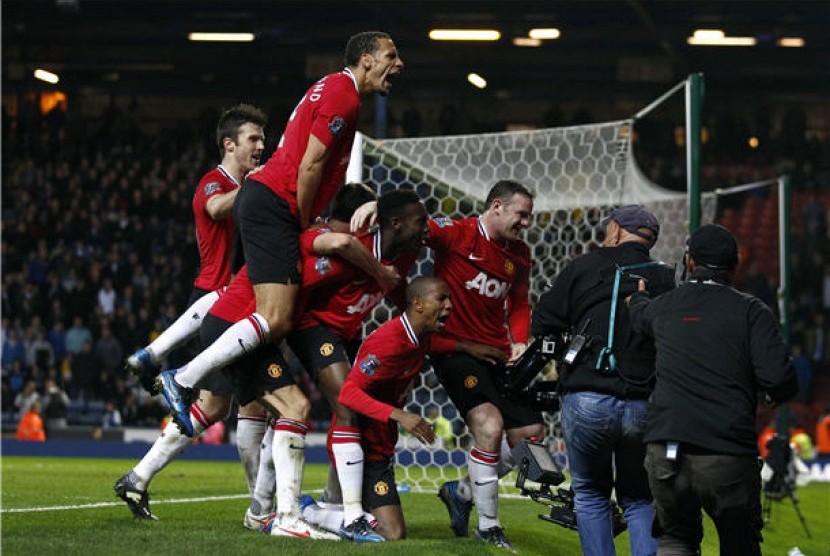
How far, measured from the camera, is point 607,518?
7.47 meters

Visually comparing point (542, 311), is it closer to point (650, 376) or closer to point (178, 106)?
point (650, 376)

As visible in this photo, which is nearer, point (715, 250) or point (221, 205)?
point (715, 250)

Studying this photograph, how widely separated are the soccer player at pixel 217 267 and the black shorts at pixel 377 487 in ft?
3.41

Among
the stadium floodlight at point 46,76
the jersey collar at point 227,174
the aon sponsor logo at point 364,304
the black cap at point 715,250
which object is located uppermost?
the stadium floodlight at point 46,76

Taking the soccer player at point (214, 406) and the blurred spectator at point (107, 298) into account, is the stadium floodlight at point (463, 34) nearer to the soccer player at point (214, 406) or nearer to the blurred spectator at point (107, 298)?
the blurred spectator at point (107, 298)

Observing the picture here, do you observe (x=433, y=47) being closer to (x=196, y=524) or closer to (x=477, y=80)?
(x=477, y=80)

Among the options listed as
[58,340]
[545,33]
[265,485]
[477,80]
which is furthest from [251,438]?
[477,80]

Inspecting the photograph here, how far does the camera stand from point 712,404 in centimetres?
645

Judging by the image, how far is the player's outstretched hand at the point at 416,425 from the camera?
7.58 metres

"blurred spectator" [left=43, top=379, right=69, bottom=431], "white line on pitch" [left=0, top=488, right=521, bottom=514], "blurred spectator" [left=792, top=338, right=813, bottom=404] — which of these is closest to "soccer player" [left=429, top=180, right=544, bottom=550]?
"white line on pitch" [left=0, top=488, right=521, bottom=514]

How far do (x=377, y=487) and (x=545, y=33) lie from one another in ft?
82.0

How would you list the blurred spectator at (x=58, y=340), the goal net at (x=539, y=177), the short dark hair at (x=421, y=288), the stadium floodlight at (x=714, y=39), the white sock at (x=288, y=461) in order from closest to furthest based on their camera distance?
Answer: the white sock at (x=288, y=461) < the short dark hair at (x=421, y=288) < the goal net at (x=539, y=177) < the blurred spectator at (x=58, y=340) < the stadium floodlight at (x=714, y=39)

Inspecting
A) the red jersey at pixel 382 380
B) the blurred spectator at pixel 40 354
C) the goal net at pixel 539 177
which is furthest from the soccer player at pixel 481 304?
the blurred spectator at pixel 40 354

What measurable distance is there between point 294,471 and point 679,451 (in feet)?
6.96
